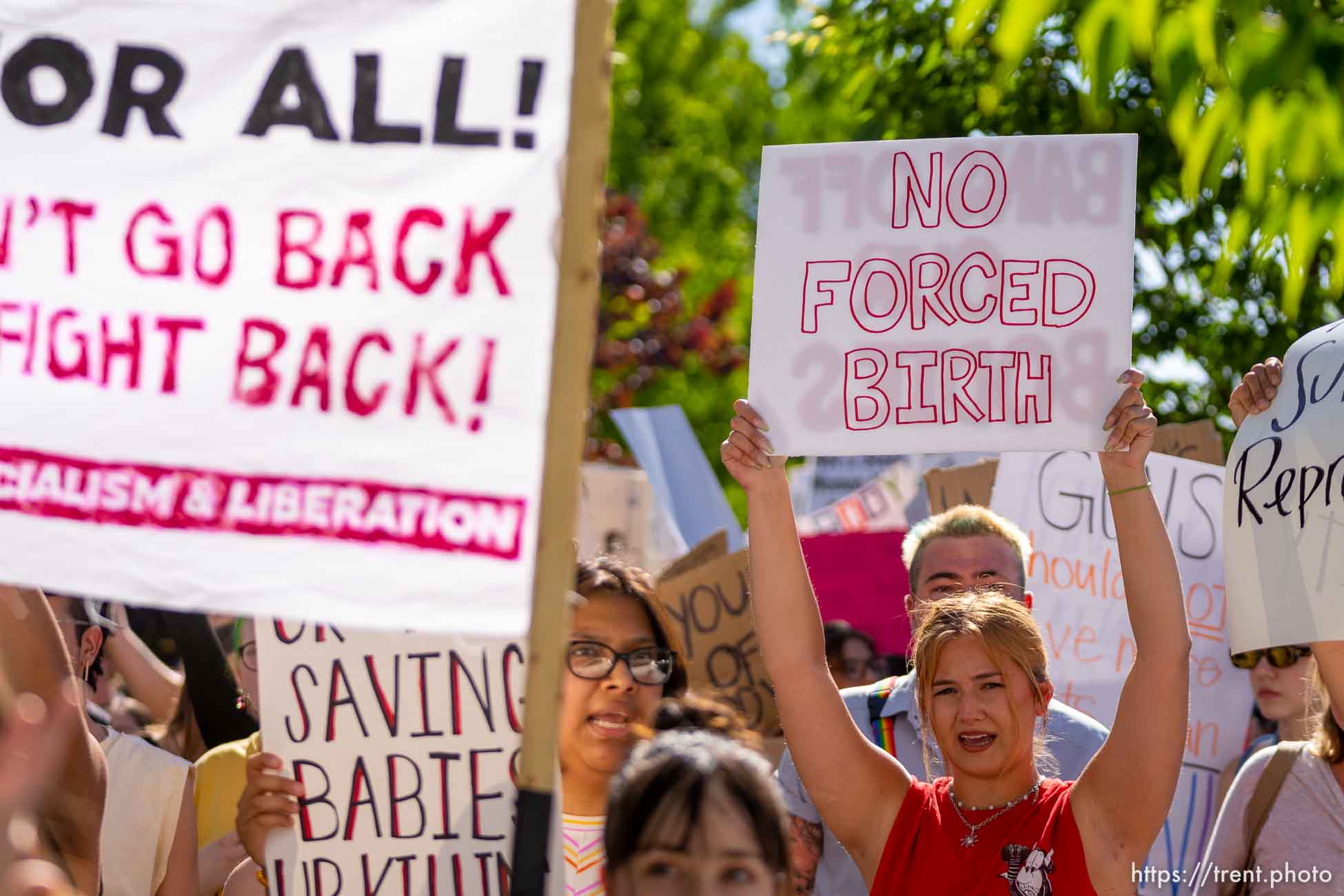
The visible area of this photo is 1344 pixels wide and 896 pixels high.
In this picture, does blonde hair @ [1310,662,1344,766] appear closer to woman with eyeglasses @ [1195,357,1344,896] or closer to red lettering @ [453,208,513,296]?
woman with eyeglasses @ [1195,357,1344,896]

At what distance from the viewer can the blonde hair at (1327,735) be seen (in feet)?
10.5

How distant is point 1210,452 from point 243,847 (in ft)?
11.2

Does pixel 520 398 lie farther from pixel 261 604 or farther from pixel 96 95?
pixel 96 95

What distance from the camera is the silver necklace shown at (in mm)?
2787

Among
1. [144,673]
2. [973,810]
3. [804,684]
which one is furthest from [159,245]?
[144,673]

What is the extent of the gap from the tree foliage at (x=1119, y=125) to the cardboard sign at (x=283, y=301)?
10.6ft

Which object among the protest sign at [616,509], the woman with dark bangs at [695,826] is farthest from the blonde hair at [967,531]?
the protest sign at [616,509]

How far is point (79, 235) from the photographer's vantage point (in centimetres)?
241

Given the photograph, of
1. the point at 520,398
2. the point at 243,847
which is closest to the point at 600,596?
the point at 243,847

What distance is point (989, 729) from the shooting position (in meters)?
2.85

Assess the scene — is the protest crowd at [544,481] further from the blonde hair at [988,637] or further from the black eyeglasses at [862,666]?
the black eyeglasses at [862,666]

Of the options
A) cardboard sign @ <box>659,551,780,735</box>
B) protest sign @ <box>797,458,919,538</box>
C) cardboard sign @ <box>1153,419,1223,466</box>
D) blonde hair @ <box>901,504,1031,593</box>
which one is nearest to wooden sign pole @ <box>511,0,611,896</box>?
blonde hair @ <box>901,504,1031,593</box>

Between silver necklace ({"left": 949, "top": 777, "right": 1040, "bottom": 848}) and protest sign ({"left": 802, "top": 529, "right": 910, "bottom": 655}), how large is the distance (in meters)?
2.51

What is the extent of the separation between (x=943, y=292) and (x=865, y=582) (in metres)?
2.31
